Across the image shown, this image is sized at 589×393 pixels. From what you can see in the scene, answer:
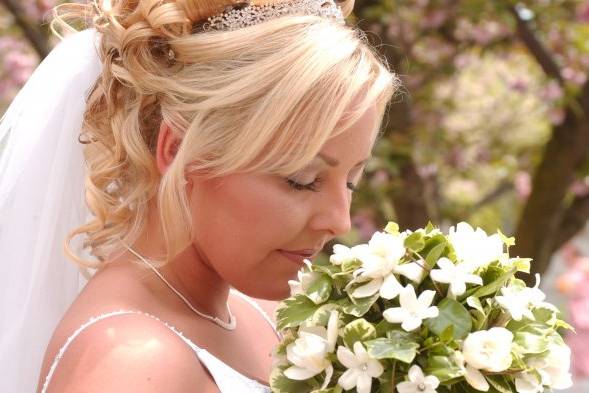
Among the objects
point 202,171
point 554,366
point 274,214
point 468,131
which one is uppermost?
point 202,171

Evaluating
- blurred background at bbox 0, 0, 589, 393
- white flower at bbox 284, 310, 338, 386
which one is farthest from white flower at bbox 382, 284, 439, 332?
blurred background at bbox 0, 0, 589, 393

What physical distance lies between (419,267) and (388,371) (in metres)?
0.20

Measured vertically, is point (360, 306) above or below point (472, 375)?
above

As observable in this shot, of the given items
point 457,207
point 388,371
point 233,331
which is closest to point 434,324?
point 388,371

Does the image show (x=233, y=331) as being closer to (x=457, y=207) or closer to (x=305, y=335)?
(x=305, y=335)

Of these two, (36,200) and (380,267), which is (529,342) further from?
(36,200)

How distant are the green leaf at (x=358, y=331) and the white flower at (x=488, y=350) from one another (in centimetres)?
16

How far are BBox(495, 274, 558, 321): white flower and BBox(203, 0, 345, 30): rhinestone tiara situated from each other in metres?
0.69

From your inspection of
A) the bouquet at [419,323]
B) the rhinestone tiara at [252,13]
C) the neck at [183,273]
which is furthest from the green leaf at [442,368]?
the rhinestone tiara at [252,13]

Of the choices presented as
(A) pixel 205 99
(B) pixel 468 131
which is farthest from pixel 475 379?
(B) pixel 468 131

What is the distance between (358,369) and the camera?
5.53ft

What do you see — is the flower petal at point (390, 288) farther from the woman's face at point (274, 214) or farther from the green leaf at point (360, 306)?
the woman's face at point (274, 214)

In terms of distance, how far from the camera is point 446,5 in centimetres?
520

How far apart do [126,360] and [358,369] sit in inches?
15.9
